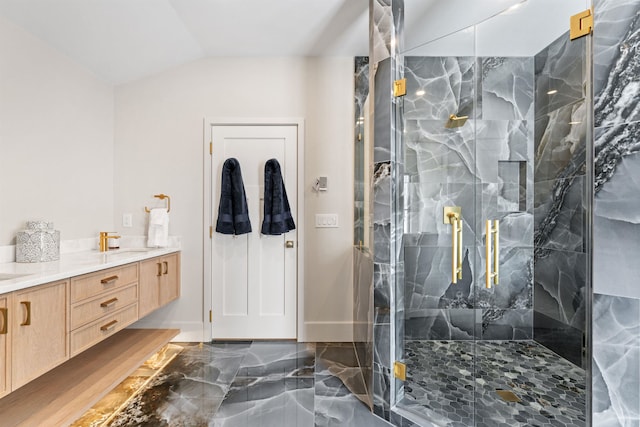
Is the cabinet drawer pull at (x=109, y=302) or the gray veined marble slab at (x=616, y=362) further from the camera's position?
the cabinet drawer pull at (x=109, y=302)

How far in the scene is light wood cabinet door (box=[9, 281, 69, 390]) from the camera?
1.29 metres

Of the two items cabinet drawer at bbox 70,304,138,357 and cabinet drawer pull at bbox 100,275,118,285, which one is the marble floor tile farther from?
cabinet drawer pull at bbox 100,275,118,285

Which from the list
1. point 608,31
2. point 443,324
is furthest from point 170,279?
point 608,31

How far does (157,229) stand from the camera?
8.88ft

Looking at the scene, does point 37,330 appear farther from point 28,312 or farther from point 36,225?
point 36,225

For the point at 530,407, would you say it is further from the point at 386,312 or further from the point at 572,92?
the point at 572,92

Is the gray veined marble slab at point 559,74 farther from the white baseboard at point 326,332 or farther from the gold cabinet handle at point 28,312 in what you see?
the gold cabinet handle at point 28,312

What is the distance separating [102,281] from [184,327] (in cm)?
121

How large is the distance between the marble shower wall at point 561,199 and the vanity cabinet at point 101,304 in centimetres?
227

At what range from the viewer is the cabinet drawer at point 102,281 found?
1.64m

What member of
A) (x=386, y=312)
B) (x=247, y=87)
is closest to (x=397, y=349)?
(x=386, y=312)

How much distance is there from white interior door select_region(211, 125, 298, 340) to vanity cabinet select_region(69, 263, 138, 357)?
2.66 feet

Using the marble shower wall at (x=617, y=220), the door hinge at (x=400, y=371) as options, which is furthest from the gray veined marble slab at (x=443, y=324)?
the marble shower wall at (x=617, y=220)

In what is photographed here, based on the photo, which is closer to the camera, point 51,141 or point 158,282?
point 51,141
